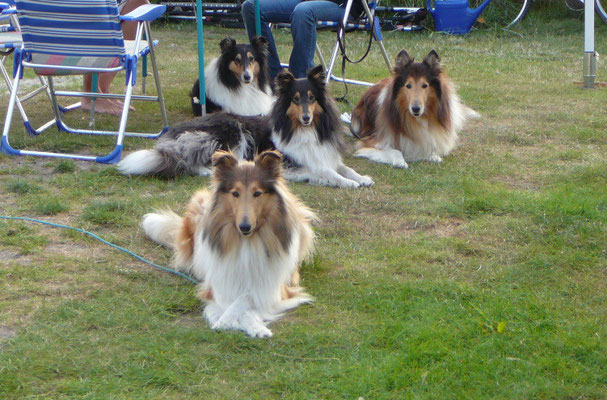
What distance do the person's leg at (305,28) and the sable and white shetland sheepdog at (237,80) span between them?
0.33 meters

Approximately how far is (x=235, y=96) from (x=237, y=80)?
143 mm

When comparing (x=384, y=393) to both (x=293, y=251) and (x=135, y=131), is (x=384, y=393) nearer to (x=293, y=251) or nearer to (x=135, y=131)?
(x=293, y=251)

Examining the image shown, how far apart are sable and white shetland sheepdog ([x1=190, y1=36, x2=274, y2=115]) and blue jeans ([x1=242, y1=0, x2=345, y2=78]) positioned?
0.35 m

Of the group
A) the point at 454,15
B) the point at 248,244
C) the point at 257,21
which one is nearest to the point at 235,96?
the point at 257,21

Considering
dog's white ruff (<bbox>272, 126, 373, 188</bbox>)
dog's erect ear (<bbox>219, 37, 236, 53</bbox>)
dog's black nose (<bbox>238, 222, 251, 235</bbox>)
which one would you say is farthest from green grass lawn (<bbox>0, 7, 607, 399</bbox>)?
dog's erect ear (<bbox>219, 37, 236, 53</bbox>)

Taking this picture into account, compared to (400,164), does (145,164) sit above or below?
above

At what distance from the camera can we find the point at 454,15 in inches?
446

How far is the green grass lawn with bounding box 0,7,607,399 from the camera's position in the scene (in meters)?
2.67

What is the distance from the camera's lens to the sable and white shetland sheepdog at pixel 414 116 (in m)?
5.57

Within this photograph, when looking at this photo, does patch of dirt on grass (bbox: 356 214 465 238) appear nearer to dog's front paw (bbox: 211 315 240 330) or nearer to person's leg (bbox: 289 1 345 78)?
dog's front paw (bbox: 211 315 240 330)

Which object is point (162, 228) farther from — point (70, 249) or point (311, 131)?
point (311, 131)

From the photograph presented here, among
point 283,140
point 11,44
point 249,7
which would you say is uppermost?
point 249,7

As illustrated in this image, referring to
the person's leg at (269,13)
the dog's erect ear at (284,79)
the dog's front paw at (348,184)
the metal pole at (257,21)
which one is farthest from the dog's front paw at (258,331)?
the person's leg at (269,13)

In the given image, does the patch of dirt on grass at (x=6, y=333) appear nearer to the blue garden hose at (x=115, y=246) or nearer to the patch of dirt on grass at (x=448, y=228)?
the blue garden hose at (x=115, y=246)
